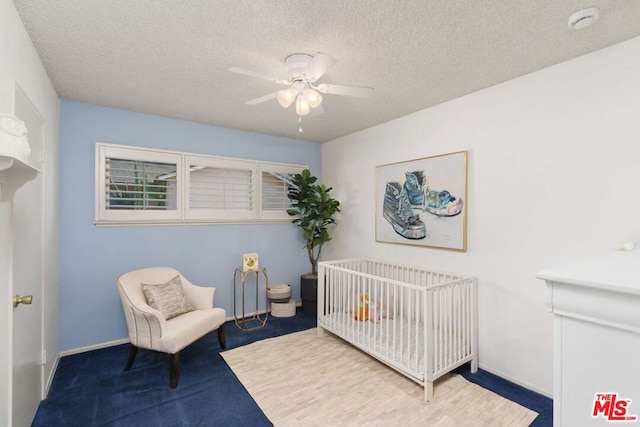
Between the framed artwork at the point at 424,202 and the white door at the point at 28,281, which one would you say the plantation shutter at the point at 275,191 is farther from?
the white door at the point at 28,281

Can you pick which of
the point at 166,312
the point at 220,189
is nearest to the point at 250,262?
the point at 220,189

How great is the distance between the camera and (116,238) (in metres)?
3.00

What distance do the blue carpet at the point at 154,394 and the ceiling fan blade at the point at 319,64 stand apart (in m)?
2.19

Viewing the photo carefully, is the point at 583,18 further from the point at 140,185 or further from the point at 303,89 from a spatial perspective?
the point at 140,185

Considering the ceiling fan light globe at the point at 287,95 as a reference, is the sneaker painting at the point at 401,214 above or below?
below

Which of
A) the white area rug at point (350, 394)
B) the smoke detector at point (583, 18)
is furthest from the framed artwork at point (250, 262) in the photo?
the smoke detector at point (583, 18)

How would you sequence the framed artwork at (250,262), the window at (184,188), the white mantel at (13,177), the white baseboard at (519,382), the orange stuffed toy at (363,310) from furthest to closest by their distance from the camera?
the framed artwork at (250,262) < the window at (184,188) < the orange stuffed toy at (363,310) < the white baseboard at (519,382) < the white mantel at (13,177)

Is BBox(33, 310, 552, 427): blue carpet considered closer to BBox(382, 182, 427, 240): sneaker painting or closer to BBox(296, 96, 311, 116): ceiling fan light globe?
BBox(382, 182, 427, 240): sneaker painting

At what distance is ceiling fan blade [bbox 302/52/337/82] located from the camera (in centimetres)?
160

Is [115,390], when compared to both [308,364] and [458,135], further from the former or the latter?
[458,135]

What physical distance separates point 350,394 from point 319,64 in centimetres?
224

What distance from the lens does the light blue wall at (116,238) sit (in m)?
2.79

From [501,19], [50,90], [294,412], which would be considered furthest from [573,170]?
[50,90]

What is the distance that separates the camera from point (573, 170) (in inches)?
79.7
